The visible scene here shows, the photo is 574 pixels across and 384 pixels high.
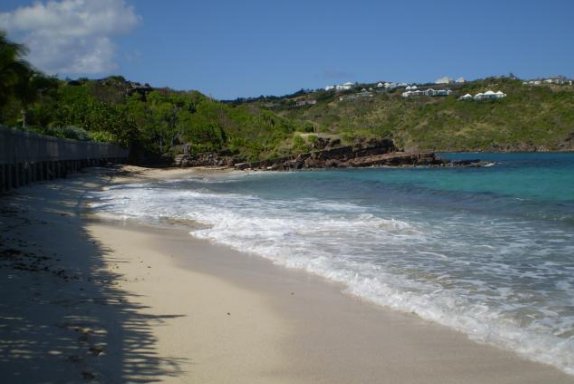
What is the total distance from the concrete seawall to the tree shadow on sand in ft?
35.7

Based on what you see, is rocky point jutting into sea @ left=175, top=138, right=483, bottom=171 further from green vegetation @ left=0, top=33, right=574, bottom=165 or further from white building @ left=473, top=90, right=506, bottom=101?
white building @ left=473, top=90, right=506, bottom=101

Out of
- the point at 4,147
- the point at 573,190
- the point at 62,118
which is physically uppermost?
the point at 62,118

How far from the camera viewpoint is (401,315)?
21.6 feet

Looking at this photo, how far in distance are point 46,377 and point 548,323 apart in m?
5.28

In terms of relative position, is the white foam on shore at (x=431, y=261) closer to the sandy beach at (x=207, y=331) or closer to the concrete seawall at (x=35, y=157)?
the sandy beach at (x=207, y=331)

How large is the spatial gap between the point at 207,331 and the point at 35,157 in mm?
22274

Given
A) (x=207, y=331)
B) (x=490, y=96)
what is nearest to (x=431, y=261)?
(x=207, y=331)

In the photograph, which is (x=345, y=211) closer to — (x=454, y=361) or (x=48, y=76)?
(x=454, y=361)

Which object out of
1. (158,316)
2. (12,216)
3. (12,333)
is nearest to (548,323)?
(158,316)

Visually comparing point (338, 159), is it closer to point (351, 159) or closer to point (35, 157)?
point (351, 159)

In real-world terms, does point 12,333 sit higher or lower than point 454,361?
higher

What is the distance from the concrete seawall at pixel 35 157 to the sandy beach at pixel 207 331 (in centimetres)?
1154

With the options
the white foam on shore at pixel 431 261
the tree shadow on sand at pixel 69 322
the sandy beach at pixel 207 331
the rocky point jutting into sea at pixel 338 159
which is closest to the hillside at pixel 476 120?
the rocky point jutting into sea at pixel 338 159

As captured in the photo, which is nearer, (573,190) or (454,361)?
(454,361)
